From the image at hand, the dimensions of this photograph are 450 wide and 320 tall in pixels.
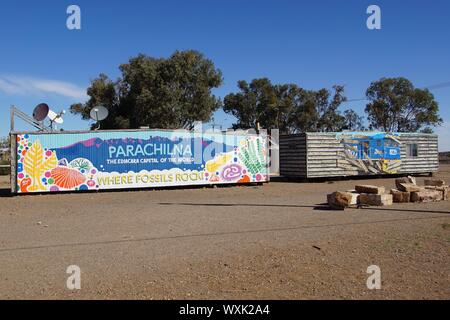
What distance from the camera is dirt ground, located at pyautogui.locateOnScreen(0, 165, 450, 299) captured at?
207 inches

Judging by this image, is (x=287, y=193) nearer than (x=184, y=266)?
No

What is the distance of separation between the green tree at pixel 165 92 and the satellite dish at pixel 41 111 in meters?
17.5

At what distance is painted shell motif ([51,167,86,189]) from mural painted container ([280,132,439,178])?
39.8ft

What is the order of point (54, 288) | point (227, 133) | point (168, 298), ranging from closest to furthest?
point (168, 298), point (54, 288), point (227, 133)

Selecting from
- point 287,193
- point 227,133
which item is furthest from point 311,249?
point 227,133

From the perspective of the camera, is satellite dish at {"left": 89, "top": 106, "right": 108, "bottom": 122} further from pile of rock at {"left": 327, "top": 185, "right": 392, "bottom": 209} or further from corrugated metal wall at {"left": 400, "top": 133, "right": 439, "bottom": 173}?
corrugated metal wall at {"left": 400, "top": 133, "right": 439, "bottom": 173}

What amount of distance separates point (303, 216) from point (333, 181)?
14232 millimetres

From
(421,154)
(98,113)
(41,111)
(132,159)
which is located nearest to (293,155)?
(421,154)

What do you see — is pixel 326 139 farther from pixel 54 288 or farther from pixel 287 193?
pixel 54 288

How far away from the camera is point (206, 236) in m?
8.64

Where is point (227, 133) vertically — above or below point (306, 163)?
above

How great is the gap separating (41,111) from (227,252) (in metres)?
15.8

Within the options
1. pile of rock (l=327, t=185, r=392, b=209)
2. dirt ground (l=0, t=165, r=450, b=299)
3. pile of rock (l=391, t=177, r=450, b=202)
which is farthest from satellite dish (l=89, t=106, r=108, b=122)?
pile of rock (l=391, t=177, r=450, b=202)

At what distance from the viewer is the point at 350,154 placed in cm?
2519
